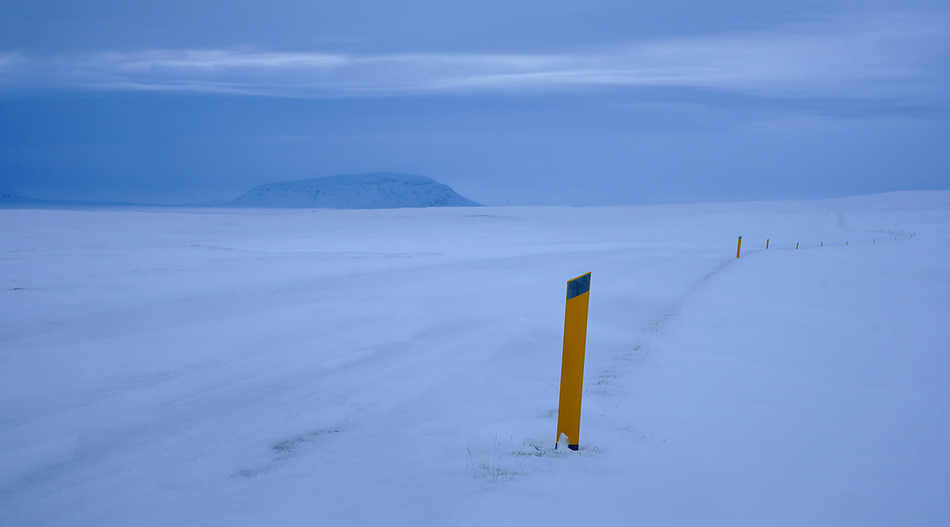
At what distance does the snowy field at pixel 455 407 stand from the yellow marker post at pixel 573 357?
22 cm

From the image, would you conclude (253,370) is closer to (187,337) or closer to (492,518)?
(187,337)

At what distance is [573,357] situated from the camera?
3.71 metres

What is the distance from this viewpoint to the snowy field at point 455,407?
10.7ft

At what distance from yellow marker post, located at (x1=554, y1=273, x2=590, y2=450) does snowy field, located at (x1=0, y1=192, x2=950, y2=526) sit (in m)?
0.22

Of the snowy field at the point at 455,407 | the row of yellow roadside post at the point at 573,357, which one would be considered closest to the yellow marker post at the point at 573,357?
the row of yellow roadside post at the point at 573,357

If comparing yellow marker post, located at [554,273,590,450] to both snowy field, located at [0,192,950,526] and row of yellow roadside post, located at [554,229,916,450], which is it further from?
snowy field, located at [0,192,950,526]

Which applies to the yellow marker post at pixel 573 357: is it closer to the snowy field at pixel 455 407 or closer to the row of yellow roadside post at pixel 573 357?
the row of yellow roadside post at pixel 573 357

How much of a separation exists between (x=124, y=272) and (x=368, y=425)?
1198cm

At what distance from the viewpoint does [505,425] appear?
4.34 meters

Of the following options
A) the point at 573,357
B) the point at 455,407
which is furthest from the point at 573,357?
the point at 455,407

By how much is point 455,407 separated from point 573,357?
1.45 m

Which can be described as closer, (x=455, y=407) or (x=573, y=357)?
(x=573, y=357)

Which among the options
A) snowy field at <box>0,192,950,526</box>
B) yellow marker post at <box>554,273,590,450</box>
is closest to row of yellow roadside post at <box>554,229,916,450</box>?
yellow marker post at <box>554,273,590,450</box>

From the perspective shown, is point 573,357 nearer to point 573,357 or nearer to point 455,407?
point 573,357
